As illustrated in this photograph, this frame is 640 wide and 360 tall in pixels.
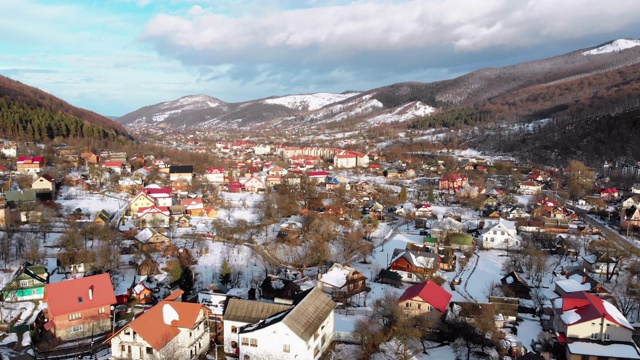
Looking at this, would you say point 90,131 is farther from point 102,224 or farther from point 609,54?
point 609,54

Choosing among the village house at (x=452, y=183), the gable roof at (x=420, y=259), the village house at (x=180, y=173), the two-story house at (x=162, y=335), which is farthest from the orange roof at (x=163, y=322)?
the village house at (x=452, y=183)

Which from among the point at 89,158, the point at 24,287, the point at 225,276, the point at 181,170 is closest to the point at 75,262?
the point at 24,287

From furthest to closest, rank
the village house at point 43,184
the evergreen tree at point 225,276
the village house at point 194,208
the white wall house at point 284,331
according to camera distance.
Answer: the village house at point 43,184 < the village house at point 194,208 < the evergreen tree at point 225,276 < the white wall house at point 284,331

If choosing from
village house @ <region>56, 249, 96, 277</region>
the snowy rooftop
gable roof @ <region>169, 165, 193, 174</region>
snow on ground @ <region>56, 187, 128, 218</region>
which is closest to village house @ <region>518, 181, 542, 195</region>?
gable roof @ <region>169, 165, 193, 174</region>

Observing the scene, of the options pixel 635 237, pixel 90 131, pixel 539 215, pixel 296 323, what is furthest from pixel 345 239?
pixel 90 131

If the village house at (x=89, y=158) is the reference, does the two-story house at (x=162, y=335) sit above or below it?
below

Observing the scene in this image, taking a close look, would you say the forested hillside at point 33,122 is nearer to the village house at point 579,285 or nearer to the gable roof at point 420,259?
the gable roof at point 420,259

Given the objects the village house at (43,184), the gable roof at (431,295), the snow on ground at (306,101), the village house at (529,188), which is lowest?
the village house at (529,188)

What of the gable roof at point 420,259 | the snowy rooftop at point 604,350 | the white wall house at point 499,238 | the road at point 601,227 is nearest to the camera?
the snowy rooftop at point 604,350

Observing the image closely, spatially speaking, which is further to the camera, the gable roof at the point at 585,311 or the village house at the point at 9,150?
the village house at the point at 9,150
